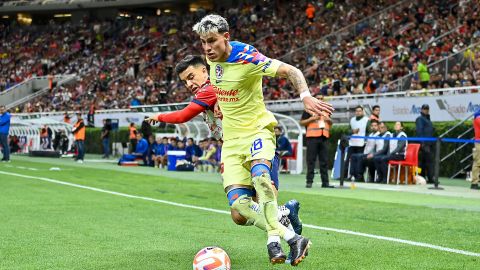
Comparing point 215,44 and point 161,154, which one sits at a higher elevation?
point 215,44

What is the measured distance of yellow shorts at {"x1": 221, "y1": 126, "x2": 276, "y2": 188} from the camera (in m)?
7.36

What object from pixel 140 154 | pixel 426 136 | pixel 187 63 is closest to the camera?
pixel 187 63

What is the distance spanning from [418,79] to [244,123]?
23334mm

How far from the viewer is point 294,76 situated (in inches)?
277

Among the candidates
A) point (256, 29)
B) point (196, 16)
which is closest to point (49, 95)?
point (196, 16)

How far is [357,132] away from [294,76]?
15.3m

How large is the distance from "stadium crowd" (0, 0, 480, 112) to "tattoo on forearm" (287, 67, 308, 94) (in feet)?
67.5

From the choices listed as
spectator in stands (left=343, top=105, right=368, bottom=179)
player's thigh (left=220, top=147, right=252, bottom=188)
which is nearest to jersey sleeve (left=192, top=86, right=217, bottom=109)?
player's thigh (left=220, top=147, right=252, bottom=188)

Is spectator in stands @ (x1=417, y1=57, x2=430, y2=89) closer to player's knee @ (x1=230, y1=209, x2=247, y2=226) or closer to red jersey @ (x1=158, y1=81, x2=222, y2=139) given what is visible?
red jersey @ (x1=158, y1=81, x2=222, y2=139)

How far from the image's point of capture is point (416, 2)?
4022cm

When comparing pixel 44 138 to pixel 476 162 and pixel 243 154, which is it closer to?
pixel 476 162

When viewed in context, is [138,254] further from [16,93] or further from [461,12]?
[16,93]

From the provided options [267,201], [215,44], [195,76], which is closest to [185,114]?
[195,76]

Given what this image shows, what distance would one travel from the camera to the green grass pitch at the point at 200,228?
7887 millimetres
